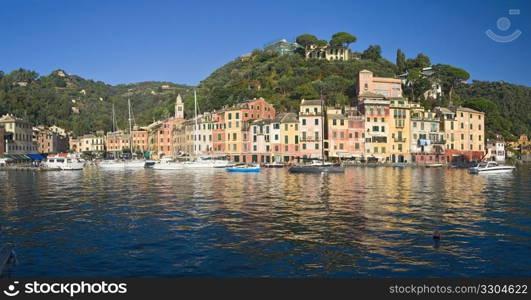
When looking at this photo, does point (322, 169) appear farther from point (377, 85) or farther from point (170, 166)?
point (377, 85)

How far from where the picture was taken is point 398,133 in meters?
99.3

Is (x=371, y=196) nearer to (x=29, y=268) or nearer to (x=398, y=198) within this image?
(x=398, y=198)

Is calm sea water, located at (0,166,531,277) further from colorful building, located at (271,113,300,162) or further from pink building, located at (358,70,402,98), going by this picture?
pink building, located at (358,70,402,98)

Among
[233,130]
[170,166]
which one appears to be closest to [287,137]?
[233,130]

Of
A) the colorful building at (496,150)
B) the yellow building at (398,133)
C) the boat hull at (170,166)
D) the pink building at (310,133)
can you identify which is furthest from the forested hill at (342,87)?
the boat hull at (170,166)

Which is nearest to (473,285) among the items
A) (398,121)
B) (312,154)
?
(312,154)

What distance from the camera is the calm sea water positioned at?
14312mm

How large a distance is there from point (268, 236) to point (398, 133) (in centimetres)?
8635

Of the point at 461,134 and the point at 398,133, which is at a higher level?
the point at 398,133

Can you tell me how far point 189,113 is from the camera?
470ft

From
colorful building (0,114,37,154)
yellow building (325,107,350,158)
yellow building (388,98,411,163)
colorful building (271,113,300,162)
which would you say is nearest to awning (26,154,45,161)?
colorful building (0,114,37,154)

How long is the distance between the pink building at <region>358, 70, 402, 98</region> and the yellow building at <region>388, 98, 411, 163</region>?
38.4ft

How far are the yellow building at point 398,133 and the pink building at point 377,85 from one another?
1171 cm

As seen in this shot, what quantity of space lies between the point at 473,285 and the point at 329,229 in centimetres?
979
